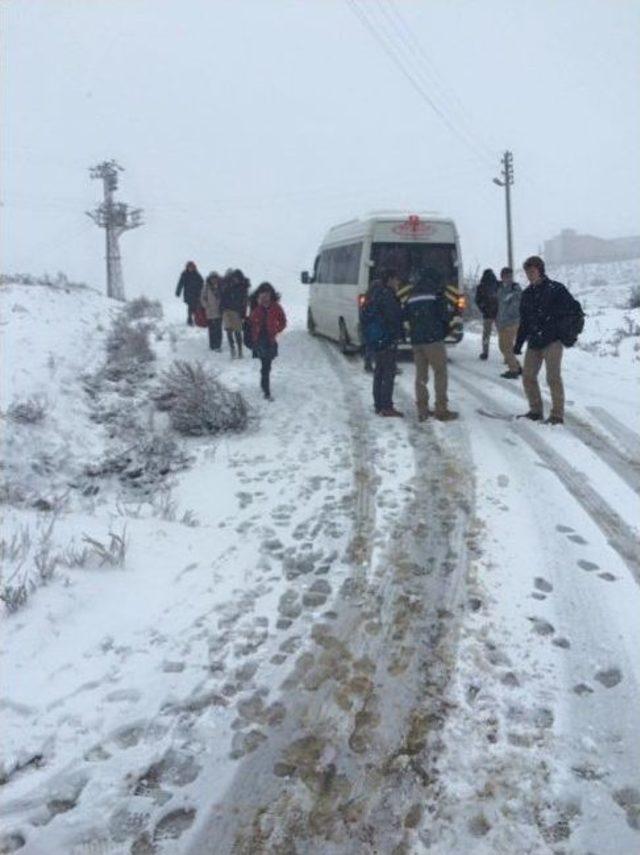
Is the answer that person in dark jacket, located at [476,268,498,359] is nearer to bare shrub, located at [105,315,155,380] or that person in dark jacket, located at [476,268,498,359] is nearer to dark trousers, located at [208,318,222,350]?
dark trousers, located at [208,318,222,350]

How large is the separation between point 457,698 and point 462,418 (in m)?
5.29

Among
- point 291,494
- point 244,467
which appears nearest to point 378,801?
point 291,494

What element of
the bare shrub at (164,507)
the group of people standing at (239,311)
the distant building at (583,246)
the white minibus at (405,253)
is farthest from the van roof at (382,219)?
the distant building at (583,246)

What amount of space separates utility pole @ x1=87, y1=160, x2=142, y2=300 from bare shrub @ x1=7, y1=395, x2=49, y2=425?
127ft

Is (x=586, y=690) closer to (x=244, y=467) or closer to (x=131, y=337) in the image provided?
(x=244, y=467)

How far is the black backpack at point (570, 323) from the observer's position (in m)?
7.25

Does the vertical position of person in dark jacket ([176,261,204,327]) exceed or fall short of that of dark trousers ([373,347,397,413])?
it exceeds it

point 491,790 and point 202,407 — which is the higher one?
point 202,407

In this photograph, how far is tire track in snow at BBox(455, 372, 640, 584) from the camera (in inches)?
184

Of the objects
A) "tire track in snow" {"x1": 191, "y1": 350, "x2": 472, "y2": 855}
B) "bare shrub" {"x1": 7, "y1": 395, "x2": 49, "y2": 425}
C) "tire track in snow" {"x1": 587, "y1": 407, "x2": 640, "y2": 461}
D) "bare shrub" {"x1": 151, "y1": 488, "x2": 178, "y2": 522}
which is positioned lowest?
"tire track in snow" {"x1": 191, "y1": 350, "x2": 472, "y2": 855}

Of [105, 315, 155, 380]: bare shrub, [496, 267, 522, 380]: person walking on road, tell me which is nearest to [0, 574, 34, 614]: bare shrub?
[105, 315, 155, 380]: bare shrub

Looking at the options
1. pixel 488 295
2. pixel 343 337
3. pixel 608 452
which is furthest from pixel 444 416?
pixel 343 337

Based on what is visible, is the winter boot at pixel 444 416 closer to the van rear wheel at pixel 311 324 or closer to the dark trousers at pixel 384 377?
the dark trousers at pixel 384 377

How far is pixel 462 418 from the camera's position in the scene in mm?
8211
